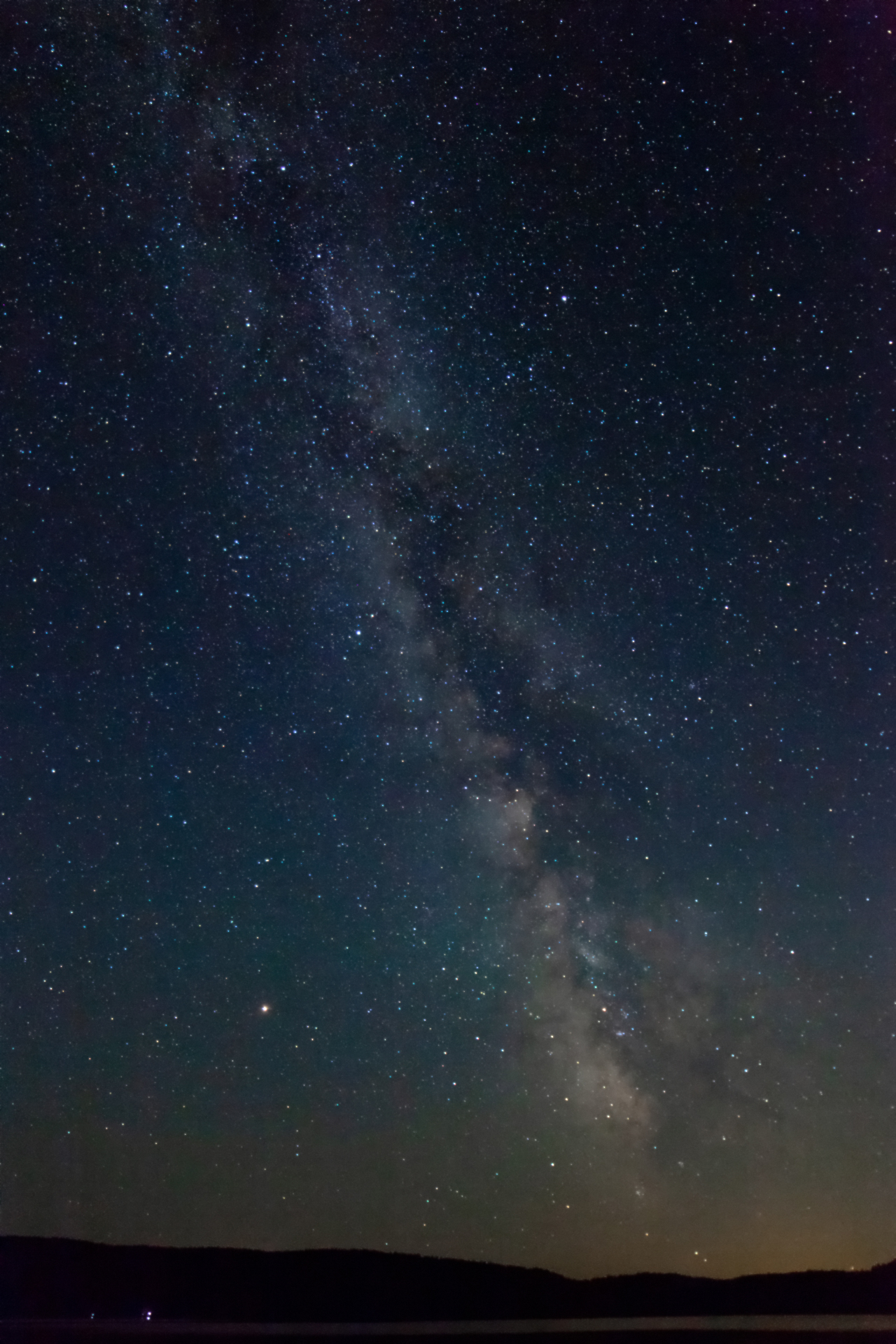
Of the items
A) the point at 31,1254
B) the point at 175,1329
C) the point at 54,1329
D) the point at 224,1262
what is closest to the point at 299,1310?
the point at 224,1262

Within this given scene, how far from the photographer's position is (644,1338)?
27.5 meters

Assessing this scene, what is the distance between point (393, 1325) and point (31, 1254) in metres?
27.9

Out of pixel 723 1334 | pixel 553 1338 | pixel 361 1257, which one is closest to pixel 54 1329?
pixel 553 1338

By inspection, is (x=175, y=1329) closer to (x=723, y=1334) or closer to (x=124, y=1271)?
(x=723, y=1334)

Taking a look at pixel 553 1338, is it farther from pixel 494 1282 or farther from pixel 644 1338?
pixel 494 1282

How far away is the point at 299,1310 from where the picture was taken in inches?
2106

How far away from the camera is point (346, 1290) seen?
59.5 meters

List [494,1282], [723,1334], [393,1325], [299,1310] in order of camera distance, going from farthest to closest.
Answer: [494,1282], [299,1310], [393,1325], [723,1334]

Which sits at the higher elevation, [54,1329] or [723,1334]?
[54,1329]

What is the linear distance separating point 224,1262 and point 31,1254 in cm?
975

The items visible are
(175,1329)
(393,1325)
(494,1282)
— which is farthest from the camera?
(494,1282)

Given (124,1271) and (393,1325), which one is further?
(124,1271)

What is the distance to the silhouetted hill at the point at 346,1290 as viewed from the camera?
51.3m

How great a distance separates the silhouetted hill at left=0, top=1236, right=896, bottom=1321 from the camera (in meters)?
51.3
